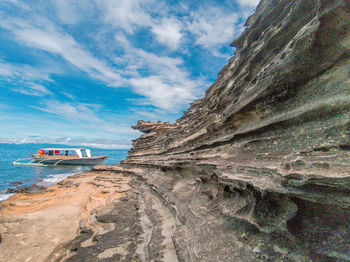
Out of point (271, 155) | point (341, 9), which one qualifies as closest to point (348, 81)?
point (341, 9)

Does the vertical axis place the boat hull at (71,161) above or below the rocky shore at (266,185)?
above

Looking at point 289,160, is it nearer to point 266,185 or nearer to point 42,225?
point 266,185

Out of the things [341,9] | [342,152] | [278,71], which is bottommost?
[342,152]

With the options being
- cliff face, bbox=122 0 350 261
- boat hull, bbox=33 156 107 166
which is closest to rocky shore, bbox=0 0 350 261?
cliff face, bbox=122 0 350 261

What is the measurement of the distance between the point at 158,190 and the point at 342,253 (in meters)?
10.6

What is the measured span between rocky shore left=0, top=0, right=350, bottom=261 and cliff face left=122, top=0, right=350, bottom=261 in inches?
0.9

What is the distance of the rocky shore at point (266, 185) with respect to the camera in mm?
3436

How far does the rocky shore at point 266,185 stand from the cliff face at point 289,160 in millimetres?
24

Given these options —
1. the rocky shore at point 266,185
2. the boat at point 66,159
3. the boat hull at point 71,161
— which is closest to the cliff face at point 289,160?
the rocky shore at point 266,185

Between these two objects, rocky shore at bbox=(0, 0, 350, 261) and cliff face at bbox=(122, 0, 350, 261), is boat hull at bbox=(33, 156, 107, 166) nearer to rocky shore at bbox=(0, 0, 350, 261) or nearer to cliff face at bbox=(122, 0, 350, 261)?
rocky shore at bbox=(0, 0, 350, 261)

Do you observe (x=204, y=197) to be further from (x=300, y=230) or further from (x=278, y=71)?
(x=278, y=71)

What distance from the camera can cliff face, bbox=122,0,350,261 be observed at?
3311 millimetres

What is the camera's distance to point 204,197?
809 cm

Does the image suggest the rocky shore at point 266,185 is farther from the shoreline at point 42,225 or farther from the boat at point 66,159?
the boat at point 66,159
